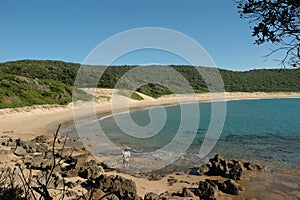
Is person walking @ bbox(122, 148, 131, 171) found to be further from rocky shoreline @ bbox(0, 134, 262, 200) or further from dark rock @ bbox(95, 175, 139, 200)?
dark rock @ bbox(95, 175, 139, 200)

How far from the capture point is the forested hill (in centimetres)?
4592

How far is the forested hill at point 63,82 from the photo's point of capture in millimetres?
45925

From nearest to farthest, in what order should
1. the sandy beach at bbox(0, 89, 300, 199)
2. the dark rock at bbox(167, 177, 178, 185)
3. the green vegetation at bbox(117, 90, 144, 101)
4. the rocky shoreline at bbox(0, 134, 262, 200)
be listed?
the rocky shoreline at bbox(0, 134, 262, 200)
the sandy beach at bbox(0, 89, 300, 199)
the dark rock at bbox(167, 177, 178, 185)
the green vegetation at bbox(117, 90, 144, 101)

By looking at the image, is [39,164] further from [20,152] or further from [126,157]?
[126,157]

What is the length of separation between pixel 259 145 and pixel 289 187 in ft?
37.2

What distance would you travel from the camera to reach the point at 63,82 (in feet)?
242

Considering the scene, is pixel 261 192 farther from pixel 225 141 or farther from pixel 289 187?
pixel 225 141

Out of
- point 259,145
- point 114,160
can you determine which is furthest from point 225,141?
point 114,160

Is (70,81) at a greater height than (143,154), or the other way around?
(70,81)

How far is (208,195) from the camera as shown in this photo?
11836 millimetres

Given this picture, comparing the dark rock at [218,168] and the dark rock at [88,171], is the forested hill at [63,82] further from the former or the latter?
the dark rock at [88,171]

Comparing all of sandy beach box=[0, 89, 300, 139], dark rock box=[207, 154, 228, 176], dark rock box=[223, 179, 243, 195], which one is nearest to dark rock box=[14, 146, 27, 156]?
sandy beach box=[0, 89, 300, 139]

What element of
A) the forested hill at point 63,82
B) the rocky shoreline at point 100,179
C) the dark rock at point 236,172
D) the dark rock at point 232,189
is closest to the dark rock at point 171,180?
the rocky shoreline at point 100,179

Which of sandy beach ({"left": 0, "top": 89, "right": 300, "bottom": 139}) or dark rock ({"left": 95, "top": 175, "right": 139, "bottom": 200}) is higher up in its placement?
sandy beach ({"left": 0, "top": 89, "right": 300, "bottom": 139})
